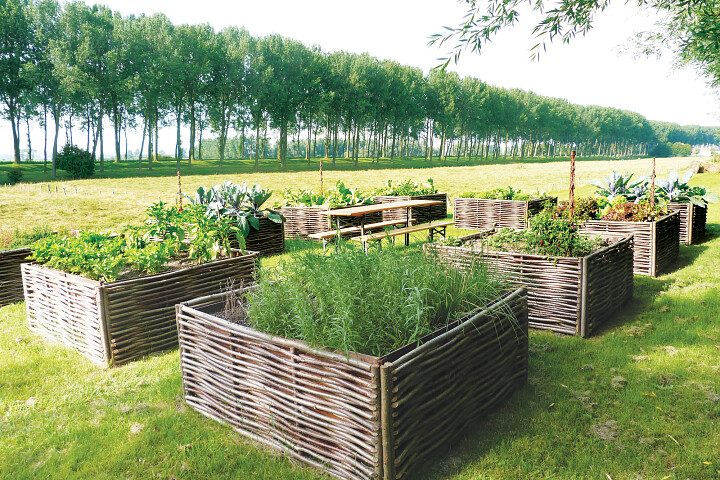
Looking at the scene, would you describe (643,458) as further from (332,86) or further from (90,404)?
(332,86)

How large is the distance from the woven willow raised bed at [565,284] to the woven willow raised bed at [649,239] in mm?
1872

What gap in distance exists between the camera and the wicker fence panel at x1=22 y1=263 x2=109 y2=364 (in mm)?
4324

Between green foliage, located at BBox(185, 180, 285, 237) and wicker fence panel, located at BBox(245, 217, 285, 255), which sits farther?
wicker fence panel, located at BBox(245, 217, 285, 255)

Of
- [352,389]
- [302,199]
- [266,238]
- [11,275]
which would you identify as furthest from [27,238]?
[352,389]

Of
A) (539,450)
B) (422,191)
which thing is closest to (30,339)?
(539,450)

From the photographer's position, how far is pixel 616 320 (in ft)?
17.1

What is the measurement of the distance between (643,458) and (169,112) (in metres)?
52.7

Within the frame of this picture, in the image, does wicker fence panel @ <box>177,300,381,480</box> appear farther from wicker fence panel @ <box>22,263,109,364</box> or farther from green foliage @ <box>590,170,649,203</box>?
green foliage @ <box>590,170,649,203</box>

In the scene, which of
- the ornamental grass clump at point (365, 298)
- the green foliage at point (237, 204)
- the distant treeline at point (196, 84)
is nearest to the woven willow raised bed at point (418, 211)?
the green foliage at point (237, 204)

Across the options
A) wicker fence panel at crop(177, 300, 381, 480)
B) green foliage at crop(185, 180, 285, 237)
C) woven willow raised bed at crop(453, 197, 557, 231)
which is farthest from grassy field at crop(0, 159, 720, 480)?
woven willow raised bed at crop(453, 197, 557, 231)

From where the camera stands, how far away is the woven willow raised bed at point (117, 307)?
4.27 metres

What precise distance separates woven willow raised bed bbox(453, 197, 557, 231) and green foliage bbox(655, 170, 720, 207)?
90.5 inches

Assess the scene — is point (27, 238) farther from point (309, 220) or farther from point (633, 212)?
point (633, 212)

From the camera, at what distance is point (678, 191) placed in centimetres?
912
